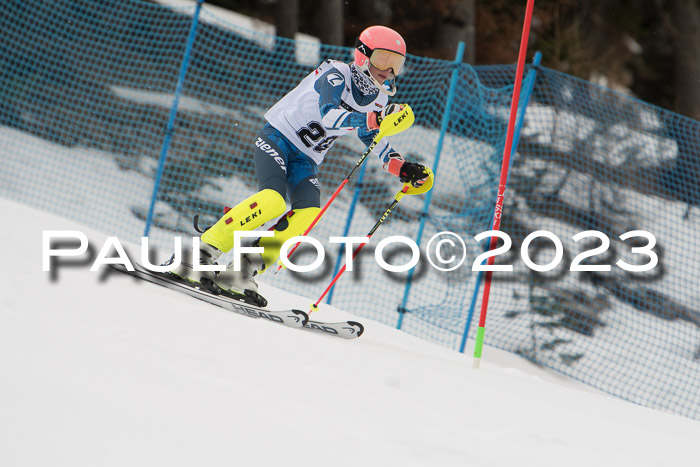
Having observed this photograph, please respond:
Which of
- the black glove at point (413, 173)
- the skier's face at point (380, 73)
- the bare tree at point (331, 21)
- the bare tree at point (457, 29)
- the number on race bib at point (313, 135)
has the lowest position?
the black glove at point (413, 173)

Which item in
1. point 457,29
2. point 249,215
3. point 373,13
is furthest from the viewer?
point 373,13

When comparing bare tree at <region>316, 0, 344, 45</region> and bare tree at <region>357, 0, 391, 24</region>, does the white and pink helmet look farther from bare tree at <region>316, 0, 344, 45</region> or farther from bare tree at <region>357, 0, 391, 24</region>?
bare tree at <region>357, 0, 391, 24</region>

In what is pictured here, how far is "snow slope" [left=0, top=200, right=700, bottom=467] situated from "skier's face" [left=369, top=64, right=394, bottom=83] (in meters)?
1.57

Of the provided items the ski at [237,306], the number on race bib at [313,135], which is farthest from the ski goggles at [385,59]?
the ski at [237,306]

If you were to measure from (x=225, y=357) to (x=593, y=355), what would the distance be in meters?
6.71

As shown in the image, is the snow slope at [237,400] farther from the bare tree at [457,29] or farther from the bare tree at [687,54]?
the bare tree at [687,54]

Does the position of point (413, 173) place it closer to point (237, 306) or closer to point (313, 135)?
point (313, 135)

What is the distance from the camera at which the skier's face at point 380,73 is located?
4.10 meters

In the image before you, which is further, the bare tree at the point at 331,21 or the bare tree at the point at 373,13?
the bare tree at the point at 373,13

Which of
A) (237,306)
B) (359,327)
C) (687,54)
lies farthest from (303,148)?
(687,54)

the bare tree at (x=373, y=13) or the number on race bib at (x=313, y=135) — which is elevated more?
the bare tree at (x=373, y=13)

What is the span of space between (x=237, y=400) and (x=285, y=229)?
2.13m

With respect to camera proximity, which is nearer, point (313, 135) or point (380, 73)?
point (380, 73)

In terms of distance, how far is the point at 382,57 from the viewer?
4035 mm
